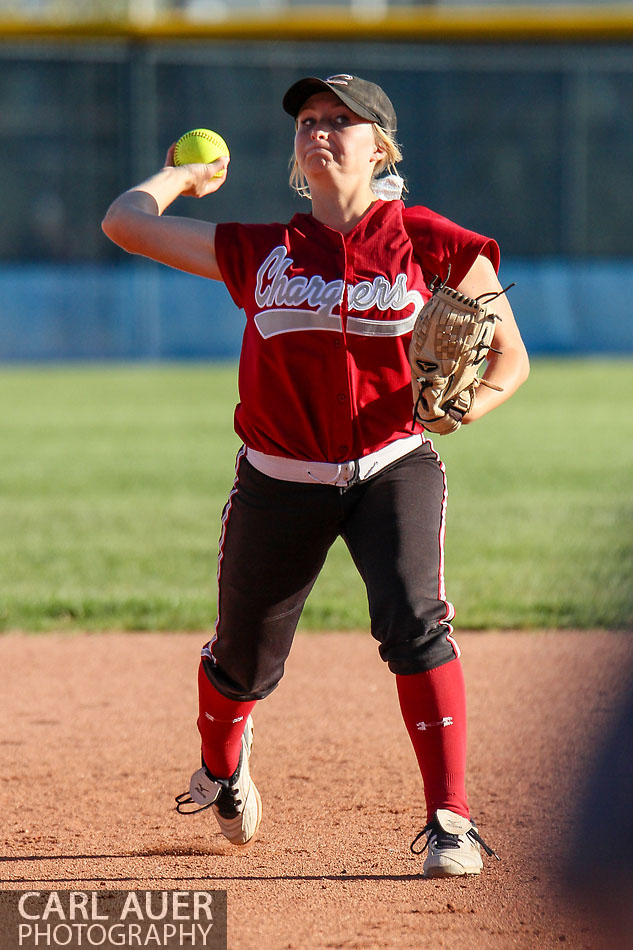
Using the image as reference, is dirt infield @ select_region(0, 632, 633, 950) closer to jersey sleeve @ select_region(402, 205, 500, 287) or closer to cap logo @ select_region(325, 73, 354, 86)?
jersey sleeve @ select_region(402, 205, 500, 287)

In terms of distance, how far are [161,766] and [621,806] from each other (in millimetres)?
2651

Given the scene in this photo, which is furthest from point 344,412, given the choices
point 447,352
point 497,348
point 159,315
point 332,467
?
point 159,315

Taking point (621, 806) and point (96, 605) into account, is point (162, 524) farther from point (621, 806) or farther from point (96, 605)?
point (621, 806)

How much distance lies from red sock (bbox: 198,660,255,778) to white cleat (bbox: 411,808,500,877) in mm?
528

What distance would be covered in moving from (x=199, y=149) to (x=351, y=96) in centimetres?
43

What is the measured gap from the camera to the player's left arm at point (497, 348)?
2.83 m

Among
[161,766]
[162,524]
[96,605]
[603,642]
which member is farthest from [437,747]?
[162,524]

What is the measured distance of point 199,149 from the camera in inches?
121

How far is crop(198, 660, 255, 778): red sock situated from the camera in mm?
3000

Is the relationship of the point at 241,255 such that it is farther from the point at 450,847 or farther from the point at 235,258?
the point at 450,847

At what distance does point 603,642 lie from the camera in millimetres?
5078

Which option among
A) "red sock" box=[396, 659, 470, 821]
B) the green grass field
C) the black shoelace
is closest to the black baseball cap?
"red sock" box=[396, 659, 470, 821]

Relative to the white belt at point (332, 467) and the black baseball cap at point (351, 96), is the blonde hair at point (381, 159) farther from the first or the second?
the white belt at point (332, 467)

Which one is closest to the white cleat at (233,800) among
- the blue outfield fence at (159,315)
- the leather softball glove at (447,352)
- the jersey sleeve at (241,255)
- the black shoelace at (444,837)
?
the black shoelace at (444,837)
